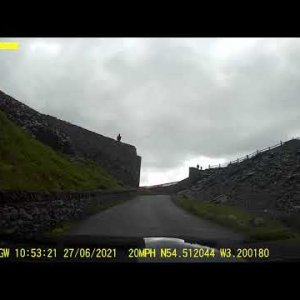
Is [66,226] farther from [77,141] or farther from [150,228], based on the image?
[77,141]

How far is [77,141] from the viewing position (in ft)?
186

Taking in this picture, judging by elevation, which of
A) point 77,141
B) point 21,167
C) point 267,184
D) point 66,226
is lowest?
point 66,226

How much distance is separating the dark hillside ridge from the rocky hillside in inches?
535

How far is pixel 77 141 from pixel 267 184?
24.4 metres

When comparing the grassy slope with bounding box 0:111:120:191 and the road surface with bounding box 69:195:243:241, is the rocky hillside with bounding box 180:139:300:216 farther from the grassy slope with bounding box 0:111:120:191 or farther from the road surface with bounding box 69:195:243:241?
the grassy slope with bounding box 0:111:120:191

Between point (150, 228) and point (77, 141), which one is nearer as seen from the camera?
point (150, 228)

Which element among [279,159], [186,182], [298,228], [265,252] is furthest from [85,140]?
[265,252]

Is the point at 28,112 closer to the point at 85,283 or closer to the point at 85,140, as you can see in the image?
the point at 85,140

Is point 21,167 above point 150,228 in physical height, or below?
above

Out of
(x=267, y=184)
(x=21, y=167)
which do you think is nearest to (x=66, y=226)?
(x=21, y=167)

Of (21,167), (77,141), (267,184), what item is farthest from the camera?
(77,141)

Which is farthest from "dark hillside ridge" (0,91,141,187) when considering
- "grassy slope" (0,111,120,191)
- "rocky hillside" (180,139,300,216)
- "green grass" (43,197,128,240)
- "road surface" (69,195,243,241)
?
"road surface" (69,195,243,241)
